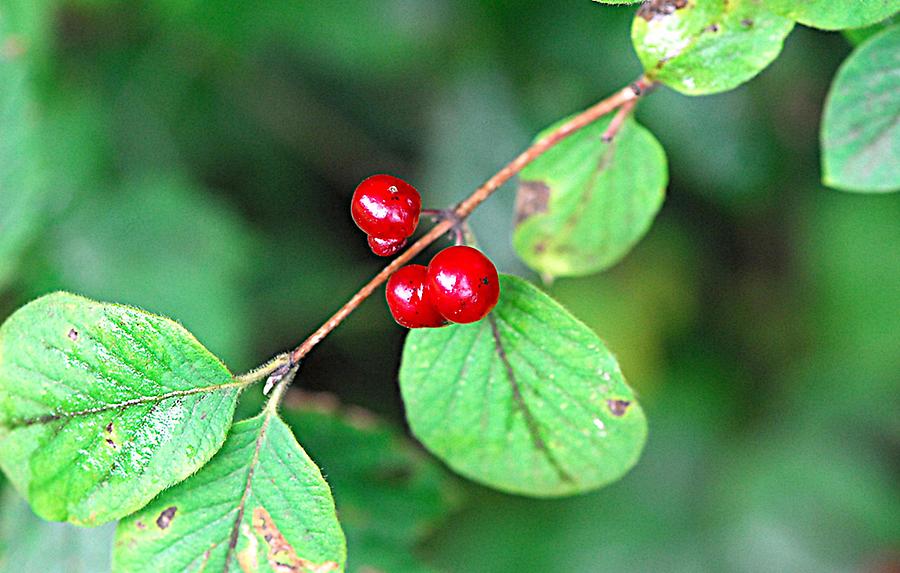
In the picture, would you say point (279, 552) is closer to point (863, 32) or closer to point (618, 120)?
point (618, 120)

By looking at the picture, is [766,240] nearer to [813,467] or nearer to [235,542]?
[813,467]

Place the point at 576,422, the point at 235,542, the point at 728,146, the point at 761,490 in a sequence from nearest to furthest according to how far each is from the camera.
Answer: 1. the point at 235,542
2. the point at 576,422
3. the point at 728,146
4. the point at 761,490

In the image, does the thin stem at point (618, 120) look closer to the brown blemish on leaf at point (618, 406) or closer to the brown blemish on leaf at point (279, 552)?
the brown blemish on leaf at point (618, 406)

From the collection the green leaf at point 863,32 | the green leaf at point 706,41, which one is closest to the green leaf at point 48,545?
the green leaf at point 706,41

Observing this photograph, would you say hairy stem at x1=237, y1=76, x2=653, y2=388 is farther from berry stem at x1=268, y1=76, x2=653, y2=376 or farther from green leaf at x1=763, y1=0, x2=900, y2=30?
green leaf at x1=763, y1=0, x2=900, y2=30

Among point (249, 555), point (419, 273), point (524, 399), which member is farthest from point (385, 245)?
point (249, 555)

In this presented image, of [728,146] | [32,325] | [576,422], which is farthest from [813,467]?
[32,325]

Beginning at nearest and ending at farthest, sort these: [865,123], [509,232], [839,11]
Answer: [839,11] < [865,123] < [509,232]
